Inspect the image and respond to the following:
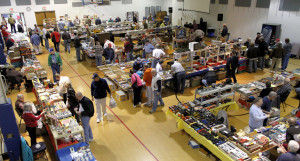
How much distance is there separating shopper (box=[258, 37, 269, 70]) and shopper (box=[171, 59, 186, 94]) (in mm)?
5138

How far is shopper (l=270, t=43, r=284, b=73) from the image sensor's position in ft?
38.4

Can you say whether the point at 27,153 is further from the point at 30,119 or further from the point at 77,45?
the point at 77,45

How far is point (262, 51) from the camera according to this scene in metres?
12.5

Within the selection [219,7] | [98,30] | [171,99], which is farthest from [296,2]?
[98,30]

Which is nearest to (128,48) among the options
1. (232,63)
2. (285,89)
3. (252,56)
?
(232,63)

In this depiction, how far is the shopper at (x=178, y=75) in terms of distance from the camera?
985cm

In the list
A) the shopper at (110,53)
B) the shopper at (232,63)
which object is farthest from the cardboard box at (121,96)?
the shopper at (232,63)

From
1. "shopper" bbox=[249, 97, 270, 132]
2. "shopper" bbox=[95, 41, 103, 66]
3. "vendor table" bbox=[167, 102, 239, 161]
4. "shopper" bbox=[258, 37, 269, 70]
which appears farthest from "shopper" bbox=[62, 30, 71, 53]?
"shopper" bbox=[249, 97, 270, 132]

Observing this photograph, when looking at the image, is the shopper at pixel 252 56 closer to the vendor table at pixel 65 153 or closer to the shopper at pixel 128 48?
the shopper at pixel 128 48

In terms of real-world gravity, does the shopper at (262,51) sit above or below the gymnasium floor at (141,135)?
above

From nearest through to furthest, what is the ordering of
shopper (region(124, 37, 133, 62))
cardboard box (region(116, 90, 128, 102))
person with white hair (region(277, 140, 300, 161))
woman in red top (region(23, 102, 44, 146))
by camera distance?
person with white hair (region(277, 140, 300, 161))
woman in red top (region(23, 102, 44, 146))
cardboard box (region(116, 90, 128, 102))
shopper (region(124, 37, 133, 62))

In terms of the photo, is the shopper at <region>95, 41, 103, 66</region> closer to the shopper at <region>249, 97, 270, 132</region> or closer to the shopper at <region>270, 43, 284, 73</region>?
the shopper at <region>249, 97, 270, 132</region>

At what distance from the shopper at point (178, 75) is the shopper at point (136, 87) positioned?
5.54ft

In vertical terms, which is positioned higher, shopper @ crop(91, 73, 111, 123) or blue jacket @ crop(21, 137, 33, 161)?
shopper @ crop(91, 73, 111, 123)
